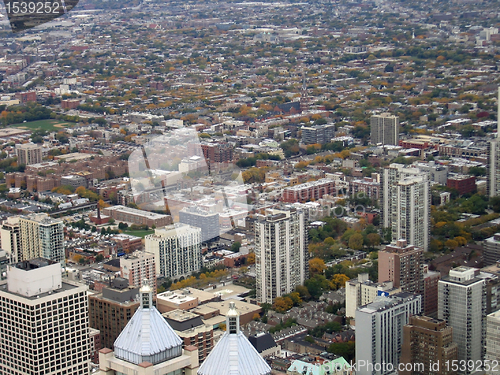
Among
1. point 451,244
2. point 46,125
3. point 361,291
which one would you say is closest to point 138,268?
point 361,291

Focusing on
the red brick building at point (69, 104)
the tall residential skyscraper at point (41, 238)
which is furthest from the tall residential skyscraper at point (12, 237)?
the red brick building at point (69, 104)

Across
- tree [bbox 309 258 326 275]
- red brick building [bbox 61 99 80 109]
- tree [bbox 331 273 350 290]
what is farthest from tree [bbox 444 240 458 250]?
red brick building [bbox 61 99 80 109]

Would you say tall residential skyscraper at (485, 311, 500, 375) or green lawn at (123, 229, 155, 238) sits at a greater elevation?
tall residential skyscraper at (485, 311, 500, 375)

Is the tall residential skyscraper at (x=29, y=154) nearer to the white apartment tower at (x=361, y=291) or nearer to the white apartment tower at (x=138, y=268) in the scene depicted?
the white apartment tower at (x=138, y=268)

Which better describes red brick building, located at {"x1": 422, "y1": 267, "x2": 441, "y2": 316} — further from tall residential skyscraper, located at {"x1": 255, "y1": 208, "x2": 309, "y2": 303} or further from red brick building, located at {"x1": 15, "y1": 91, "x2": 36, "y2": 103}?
red brick building, located at {"x1": 15, "y1": 91, "x2": 36, "y2": 103}

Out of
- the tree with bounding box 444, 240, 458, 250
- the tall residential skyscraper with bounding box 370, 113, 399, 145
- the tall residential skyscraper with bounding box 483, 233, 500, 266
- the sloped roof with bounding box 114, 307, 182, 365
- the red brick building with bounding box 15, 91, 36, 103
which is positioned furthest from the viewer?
the red brick building with bounding box 15, 91, 36, 103

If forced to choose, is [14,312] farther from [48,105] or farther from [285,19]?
[285,19]
